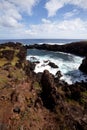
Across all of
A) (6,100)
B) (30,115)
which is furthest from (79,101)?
(6,100)

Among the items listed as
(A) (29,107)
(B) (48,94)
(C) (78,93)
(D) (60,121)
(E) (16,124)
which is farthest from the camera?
(C) (78,93)

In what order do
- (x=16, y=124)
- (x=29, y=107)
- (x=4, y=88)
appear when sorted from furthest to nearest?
(x=4, y=88) → (x=29, y=107) → (x=16, y=124)

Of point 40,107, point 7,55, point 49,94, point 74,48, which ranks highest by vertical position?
point 49,94

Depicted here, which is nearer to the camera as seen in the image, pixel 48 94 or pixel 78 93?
pixel 48 94

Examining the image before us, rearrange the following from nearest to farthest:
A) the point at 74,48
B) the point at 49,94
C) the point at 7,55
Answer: the point at 49,94 → the point at 7,55 → the point at 74,48

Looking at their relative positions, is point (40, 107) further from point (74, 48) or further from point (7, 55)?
point (74, 48)

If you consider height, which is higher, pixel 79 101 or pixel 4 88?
pixel 4 88

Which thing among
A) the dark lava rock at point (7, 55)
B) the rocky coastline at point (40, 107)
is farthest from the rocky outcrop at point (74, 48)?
the rocky coastline at point (40, 107)

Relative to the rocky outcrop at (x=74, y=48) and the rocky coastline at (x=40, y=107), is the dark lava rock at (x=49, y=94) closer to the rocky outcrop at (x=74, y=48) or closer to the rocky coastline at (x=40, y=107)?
the rocky coastline at (x=40, y=107)

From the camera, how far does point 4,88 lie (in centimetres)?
2139

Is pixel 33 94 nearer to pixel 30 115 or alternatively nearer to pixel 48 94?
pixel 48 94

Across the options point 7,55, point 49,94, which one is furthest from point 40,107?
point 7,55

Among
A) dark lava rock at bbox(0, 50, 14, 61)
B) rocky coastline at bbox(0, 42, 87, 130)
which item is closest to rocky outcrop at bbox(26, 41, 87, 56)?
dark lava rock at bbox(0, 50, 14, 61)

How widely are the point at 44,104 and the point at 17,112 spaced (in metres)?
3.43
